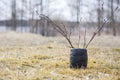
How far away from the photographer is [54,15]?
49594 millimetres

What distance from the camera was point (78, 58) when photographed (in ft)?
24.9

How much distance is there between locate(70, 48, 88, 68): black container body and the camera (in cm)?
757

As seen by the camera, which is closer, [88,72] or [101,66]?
[88,72]

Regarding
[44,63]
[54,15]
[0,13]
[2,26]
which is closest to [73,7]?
[54,15]

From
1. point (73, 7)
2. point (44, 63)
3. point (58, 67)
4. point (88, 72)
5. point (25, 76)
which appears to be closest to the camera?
point (25, 76)

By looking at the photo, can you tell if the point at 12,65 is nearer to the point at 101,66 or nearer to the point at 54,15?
the point at 101,66

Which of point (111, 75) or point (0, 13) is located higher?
point (0, 13)

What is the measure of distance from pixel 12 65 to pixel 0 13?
141 feet

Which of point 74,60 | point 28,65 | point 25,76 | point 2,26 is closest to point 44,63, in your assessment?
point 28,65

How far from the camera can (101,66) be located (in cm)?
819

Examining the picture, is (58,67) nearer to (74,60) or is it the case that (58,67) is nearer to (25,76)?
(74,60)

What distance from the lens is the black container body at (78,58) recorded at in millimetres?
7566

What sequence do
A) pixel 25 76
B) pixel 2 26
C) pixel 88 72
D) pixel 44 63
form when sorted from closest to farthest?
pixel 25 76 < pixel 88 72 < pixel 44 63 < pixel 2 26

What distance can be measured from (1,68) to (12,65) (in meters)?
0.47
